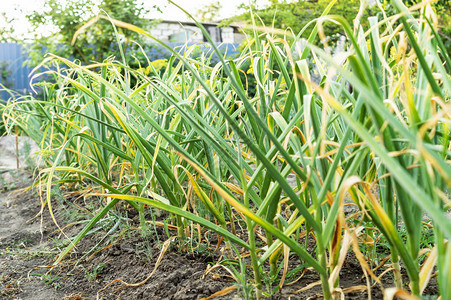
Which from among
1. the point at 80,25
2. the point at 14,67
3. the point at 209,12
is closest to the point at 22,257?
the point at 80,25

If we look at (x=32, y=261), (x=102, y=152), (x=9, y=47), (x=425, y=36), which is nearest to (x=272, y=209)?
(x=425, y=36)

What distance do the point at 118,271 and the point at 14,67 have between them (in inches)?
320

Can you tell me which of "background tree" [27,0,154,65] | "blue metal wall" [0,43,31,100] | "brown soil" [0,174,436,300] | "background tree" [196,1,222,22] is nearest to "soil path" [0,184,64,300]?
"brown soil" [0,174,436,300]

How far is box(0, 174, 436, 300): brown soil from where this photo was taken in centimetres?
101

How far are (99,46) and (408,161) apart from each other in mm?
6704

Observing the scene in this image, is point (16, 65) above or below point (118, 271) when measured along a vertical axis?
below

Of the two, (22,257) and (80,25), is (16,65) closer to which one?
(80,25)

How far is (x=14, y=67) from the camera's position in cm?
818

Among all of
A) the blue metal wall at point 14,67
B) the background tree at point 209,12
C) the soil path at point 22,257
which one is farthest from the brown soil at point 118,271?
the background tree at point 209,12

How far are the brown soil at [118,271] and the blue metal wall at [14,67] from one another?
701 cm

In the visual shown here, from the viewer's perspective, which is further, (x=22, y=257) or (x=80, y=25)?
(x=80, y=25)

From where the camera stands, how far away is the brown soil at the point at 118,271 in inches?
39.7

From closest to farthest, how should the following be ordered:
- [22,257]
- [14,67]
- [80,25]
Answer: [22,257] → [80,25] → [14,67]

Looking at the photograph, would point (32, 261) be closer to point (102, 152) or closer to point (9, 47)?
point (102, 152)
